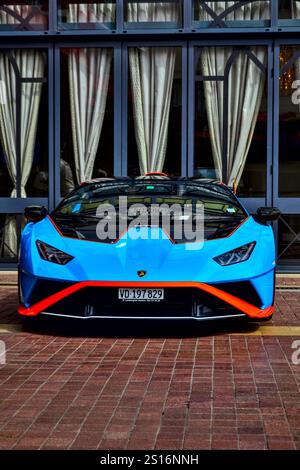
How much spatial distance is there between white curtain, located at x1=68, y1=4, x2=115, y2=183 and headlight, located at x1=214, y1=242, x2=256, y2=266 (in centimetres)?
526

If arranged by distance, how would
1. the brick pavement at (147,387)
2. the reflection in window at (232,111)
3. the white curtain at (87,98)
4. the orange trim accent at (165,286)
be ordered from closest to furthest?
1. the brick pavement at (147,387)
2. the orange trim accent at (165,286)
3. the reflection in window at (232,111)
4. the white curtain at (87,98)

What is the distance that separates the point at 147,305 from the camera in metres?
7.06

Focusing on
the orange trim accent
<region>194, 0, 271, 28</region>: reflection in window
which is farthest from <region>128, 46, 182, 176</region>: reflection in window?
the orange trim accent

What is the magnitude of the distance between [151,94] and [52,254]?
17.7 ft

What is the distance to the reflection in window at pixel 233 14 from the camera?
11852 millimetres

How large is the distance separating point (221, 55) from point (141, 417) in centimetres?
804

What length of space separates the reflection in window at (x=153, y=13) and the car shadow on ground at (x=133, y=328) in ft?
18.5

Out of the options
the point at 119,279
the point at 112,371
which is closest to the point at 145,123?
the point at 119,279

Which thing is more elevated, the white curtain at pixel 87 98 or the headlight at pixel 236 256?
the white curtain at pixel 87 98

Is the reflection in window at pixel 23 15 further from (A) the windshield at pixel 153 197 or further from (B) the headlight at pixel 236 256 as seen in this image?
(B) the headlight at pixel 236 256

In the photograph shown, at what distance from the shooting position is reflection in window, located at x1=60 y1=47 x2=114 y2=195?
12141 millimetres

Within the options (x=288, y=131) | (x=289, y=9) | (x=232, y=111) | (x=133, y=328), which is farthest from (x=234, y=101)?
(x=133, y=328)

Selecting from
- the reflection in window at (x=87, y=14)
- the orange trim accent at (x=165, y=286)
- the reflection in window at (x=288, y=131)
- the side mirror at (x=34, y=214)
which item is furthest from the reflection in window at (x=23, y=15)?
the orange trim accent at (x=165, y=286)
